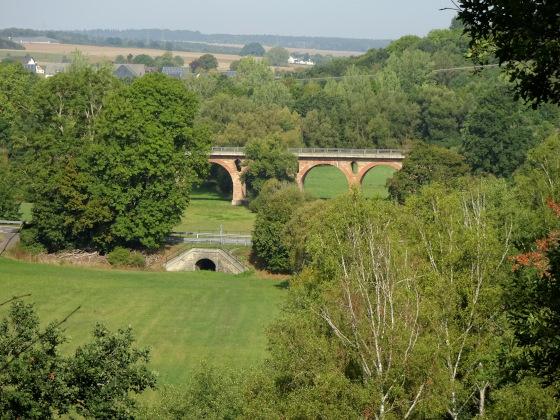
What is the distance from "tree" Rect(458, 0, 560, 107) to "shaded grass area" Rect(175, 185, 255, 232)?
51.9m

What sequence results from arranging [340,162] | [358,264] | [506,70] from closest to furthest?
[506,70]
[358,264]
[340,162]

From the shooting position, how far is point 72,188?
54125 millimetres

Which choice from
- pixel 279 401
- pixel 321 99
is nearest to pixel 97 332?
pixel 279 401

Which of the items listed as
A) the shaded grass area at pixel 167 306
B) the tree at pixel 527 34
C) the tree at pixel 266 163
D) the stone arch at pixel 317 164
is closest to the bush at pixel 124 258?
the shaded grass area at pixel 167 306

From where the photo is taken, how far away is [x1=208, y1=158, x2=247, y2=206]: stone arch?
8244cm

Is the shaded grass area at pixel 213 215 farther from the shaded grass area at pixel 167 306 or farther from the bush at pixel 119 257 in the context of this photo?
the shaded grass area at pixel 167 306

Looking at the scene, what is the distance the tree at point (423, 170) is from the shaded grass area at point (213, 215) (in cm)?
1121

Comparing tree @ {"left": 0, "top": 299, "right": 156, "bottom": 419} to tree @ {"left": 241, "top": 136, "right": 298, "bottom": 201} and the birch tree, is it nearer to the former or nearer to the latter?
the birch tree

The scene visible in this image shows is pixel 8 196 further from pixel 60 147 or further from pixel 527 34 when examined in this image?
pixel 527 34

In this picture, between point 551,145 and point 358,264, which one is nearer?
point 358,264

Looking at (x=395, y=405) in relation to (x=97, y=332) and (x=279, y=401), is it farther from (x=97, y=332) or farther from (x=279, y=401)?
(x=97, y=332)

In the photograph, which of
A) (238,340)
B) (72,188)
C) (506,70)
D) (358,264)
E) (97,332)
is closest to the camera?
(506,70)

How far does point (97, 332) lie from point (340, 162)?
69.6 meters

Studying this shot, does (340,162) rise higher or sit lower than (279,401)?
lower
